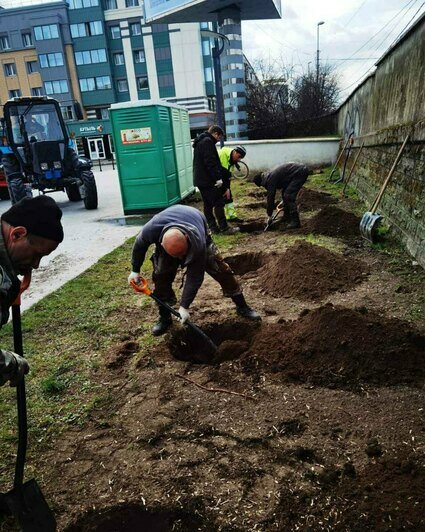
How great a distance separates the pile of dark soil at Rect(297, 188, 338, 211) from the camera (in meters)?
9.38

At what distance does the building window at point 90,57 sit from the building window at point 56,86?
8.17 feet

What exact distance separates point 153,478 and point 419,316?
2927 mm

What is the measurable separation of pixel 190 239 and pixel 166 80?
4062 centimetres

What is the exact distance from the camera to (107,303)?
16.4 feet

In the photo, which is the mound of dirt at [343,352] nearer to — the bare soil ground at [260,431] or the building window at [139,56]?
the bare soil ground at [260,431]

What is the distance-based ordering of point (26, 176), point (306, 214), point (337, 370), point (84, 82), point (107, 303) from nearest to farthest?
point (337, 370), point (107, 303), point (306, 214), point (26, 176), point (84, 82)

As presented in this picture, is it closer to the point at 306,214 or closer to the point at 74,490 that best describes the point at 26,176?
the point at 306,214

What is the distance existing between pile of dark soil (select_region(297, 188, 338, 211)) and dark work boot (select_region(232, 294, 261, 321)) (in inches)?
216

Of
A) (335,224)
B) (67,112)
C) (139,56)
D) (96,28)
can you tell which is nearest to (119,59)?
(139,56)

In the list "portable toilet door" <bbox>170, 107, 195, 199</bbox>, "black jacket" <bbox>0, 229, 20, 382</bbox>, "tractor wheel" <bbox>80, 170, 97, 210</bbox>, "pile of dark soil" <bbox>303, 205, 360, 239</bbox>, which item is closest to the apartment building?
"portable toilet door" <bbox>170, 107, 195, 199</bbox>

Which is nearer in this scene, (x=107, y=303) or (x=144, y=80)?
(x=107, y=303)

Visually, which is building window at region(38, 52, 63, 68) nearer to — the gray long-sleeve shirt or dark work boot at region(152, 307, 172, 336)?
dark work boot at region(152, 307, 172, 336)

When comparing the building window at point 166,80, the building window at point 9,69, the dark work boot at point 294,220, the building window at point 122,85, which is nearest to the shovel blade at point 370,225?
the dark work boot at point 294,220

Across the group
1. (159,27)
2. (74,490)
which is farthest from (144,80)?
(74,490)
